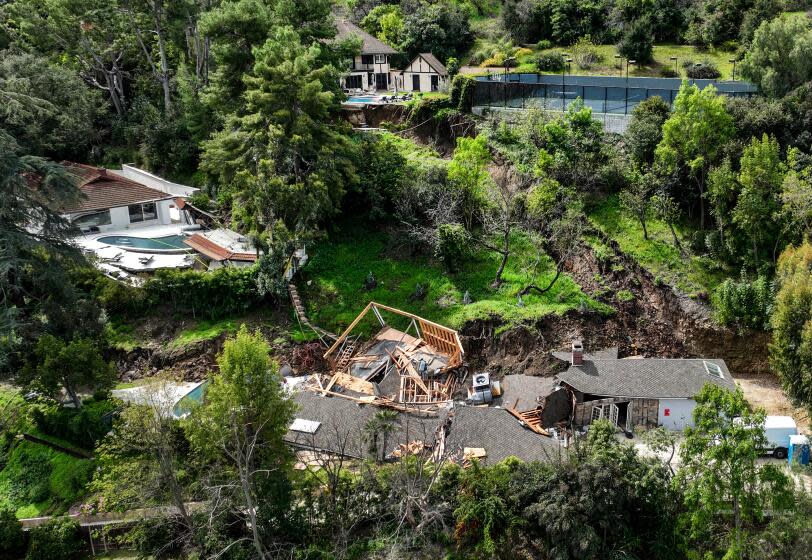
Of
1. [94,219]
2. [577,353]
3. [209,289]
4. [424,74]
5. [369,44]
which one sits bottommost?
[577,353]

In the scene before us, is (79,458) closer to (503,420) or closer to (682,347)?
(503,420)

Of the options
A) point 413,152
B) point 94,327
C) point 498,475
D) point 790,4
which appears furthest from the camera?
point 790,4

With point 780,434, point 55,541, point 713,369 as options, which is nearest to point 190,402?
point 55,541

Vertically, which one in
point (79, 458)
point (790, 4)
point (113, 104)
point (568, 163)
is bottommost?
point (79, 458)

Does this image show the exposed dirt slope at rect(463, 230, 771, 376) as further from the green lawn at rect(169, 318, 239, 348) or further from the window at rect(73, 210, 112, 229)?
the window at rect(73, 210, 112, 229)

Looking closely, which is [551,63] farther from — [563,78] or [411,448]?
[411,448]

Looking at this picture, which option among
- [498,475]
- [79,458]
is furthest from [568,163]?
[79,458]
